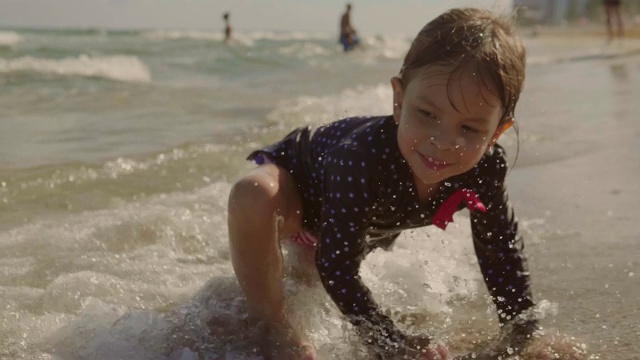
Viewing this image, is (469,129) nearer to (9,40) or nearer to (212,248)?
(212,248)

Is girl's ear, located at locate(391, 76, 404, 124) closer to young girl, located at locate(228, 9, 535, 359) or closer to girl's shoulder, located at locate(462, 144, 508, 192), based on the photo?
young girl, located at locate(228, 9, 535, 359)

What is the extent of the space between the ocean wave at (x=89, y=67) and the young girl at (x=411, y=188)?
10.6 meters

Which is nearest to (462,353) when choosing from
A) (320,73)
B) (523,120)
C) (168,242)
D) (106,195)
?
(168,242)

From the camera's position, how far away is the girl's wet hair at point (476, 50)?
2.04 metres

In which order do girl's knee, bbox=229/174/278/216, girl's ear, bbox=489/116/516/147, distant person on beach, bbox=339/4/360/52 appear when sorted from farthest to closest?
distant person on beach, bbox=339/4/360/52
girl's knee, bbox=229/174/278/216
girl's ear, bbox=489/116/516/147

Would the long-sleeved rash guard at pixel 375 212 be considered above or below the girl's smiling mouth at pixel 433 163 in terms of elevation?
below

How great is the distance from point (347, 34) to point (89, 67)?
33.4 ft

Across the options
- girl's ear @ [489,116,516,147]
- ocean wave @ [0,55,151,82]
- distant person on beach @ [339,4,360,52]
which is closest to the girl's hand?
girl's ear @ [489,116,516,147]

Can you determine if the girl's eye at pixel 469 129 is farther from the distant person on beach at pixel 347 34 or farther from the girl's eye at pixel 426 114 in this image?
the distant person on beach at pixel 347 34

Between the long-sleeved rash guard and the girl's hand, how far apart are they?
0.03 metres

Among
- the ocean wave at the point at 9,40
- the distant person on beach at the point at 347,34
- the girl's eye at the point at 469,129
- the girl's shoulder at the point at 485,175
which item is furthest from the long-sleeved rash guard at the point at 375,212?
the distant person on beach at the point at 347,34

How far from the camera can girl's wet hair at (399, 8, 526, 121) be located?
204 cm

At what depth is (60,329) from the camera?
226 centimetres

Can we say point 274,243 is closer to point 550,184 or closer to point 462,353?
point 462,353
